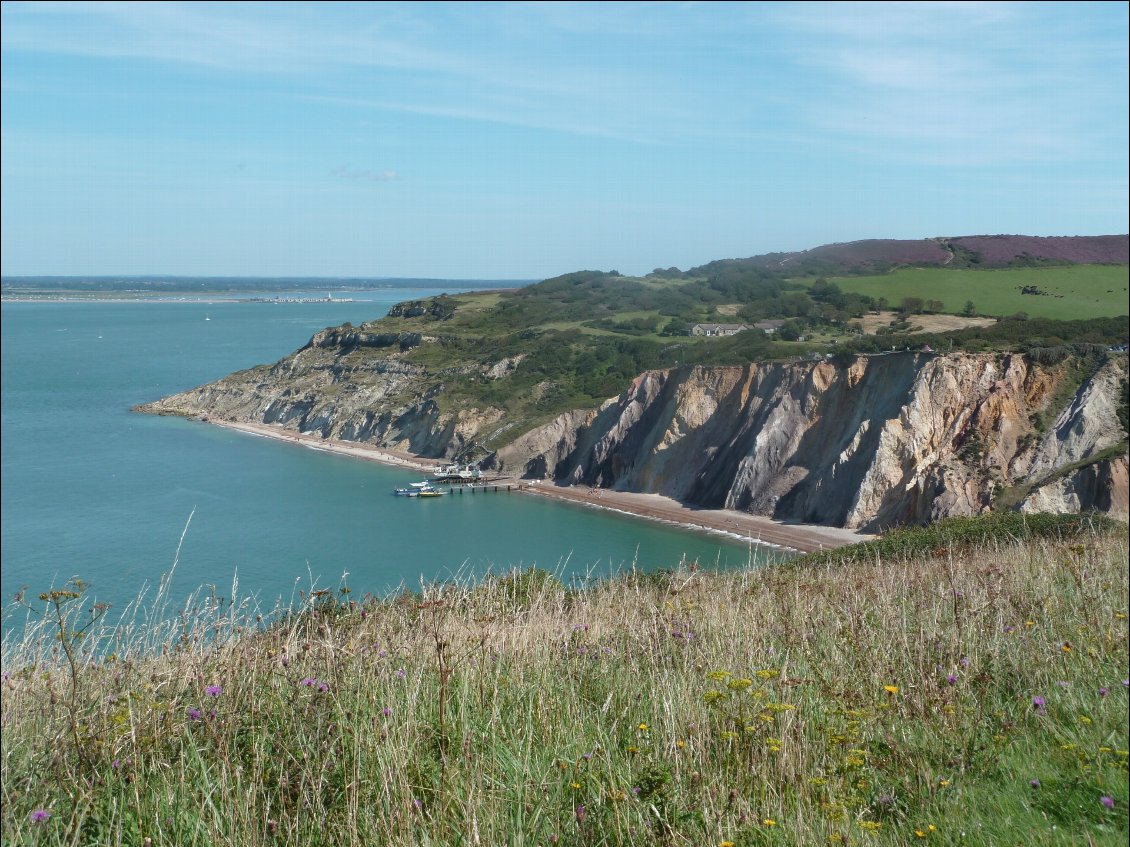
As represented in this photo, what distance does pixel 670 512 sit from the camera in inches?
1722

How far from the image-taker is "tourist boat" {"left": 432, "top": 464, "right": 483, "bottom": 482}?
53.9 metres

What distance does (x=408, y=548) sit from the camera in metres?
38.1

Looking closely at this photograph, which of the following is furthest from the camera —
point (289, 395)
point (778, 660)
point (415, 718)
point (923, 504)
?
point (289, 395)

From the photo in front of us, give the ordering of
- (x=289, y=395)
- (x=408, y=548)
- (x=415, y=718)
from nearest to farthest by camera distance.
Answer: (x=415, y=718) → (x=408, y=548) → (x=289, y=395)

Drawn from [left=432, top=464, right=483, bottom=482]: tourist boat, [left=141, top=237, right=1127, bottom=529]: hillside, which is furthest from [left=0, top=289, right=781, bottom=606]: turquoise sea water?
[left=141, top=237, right=1127, bottom=529]: hillside

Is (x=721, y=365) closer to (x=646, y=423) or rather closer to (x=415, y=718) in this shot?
(x=646, y=423)

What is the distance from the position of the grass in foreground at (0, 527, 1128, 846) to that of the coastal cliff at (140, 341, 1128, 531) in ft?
86.0

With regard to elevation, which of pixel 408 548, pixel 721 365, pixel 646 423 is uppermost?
pixel 721 365

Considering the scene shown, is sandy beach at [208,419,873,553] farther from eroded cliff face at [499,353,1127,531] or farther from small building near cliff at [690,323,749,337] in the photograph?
small building near cliff at [690,323,749,337]

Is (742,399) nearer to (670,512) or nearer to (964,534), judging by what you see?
(670,512)

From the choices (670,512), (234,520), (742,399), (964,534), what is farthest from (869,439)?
(234,520)

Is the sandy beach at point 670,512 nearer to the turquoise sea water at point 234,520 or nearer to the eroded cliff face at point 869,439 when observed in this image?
the eroded cliff face at point 869,439

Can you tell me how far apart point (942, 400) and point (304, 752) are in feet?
121

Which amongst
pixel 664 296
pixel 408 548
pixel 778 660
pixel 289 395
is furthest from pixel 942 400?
pixel 289 395
